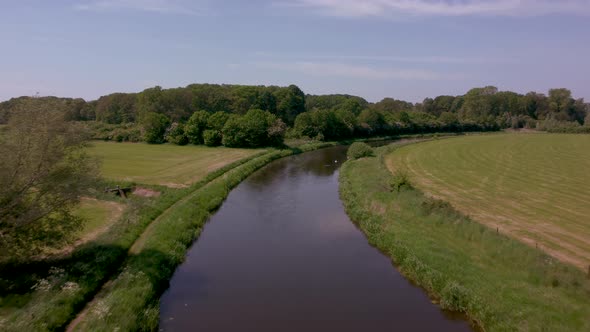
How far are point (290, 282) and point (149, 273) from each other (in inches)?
242

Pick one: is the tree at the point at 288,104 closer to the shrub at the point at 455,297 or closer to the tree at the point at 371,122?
the tree at the point at 371,122

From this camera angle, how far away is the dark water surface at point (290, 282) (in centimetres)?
1430

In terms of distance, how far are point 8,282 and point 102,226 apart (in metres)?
8.45

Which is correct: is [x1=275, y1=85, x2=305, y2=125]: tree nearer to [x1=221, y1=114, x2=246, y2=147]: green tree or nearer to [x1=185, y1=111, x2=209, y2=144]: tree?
[x1=185, y1=111, x2=209, y2=144]: tree

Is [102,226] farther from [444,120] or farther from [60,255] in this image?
[444,120]

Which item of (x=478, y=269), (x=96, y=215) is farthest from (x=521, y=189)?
(x=96, y=215)

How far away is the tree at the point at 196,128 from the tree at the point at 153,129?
18.8 ft

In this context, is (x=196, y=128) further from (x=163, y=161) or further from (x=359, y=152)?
(x=359, y=152)

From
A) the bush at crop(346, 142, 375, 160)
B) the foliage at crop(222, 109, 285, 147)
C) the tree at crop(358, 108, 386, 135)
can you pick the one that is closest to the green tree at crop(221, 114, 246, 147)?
the foliage at crop(222, 109, 285, 147)

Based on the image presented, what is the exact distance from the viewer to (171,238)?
828 inches

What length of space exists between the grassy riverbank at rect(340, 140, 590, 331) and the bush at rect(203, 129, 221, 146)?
143ft

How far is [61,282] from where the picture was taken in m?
14.6

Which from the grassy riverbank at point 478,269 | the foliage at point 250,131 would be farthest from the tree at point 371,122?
the grassy riverbank at point 478,269

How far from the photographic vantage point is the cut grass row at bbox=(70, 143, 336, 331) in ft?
42.3
